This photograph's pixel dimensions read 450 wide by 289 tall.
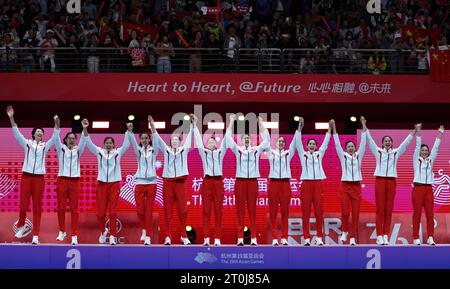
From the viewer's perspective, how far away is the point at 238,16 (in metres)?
19.3

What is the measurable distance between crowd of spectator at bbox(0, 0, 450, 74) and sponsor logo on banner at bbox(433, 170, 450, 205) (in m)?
1.91

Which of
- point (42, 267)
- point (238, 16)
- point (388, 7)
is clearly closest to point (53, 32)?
point (238, 16)

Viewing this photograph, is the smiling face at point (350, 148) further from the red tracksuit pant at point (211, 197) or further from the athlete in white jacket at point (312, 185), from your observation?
the red tracksuit pant at point (211, 197)

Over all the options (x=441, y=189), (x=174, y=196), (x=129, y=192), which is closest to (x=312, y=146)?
(x=174, y=196)

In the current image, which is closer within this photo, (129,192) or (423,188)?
(423,188)

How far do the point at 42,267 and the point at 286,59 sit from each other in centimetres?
550

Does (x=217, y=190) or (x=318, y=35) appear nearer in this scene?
(x=217, y=190)

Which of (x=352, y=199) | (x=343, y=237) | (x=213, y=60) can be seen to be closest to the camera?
(x=352, y=199)

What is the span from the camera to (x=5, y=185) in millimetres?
17844

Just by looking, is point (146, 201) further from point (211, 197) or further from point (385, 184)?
point (385, 184)

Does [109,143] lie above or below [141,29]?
below

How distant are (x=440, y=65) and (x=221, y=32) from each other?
A: 3.82 meters
